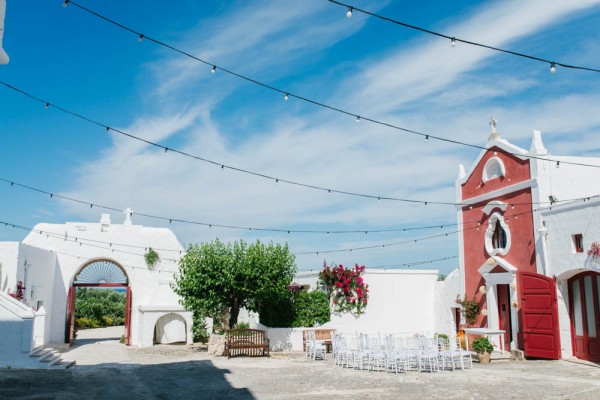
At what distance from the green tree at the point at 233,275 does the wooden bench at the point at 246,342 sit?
4.43ft

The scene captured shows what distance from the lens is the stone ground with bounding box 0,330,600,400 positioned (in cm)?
1006

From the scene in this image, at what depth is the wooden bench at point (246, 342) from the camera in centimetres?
1656

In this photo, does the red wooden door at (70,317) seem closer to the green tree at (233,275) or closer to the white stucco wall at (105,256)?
the white stucco wall at (105,256)

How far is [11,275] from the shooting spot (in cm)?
1727

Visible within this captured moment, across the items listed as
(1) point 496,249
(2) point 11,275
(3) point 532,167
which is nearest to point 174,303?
(2) point 11,275

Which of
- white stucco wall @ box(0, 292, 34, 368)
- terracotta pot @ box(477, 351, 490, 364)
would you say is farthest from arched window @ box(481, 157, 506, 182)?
white stucco wall @ box(0, 292, 34, 368)

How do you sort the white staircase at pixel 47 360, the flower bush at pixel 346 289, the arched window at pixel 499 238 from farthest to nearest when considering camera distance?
the flower bush at pixel 346 289, the arched window at pixel 499 238, the white staircase at pixel 47 360

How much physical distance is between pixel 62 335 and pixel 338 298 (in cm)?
1120

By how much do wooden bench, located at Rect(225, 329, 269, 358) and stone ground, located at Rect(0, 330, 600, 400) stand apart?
29.2 inches

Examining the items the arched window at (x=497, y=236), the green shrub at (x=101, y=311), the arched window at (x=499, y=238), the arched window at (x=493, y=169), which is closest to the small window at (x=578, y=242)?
the arched window at (x=497, y=236)

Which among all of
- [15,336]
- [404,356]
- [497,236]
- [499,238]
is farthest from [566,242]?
[15,336]

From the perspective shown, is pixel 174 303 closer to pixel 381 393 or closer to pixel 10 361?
pixel 10 361

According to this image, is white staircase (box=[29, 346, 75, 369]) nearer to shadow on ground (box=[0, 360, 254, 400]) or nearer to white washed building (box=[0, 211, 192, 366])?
shadow on ground (box=[0, 360, 254, 400])

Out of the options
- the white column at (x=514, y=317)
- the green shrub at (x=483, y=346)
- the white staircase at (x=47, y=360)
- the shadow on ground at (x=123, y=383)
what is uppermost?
the white column at (x=514, y=317)
